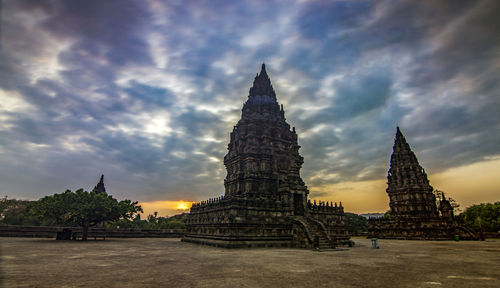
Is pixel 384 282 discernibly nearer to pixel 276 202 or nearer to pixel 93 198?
pixel 276 202

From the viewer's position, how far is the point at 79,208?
109 feet

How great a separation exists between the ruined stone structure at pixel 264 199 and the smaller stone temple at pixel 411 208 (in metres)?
23.8

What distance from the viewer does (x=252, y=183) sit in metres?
37.3

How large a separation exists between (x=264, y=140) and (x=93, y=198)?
26647 mm

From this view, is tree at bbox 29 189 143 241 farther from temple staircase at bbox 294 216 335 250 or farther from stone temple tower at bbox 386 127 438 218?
stone temple tower at bbox 386 127 438 218

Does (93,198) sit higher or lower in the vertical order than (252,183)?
lower

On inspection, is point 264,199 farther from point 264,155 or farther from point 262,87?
point 262,87

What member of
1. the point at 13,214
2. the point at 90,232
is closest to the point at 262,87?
the point at 90,232

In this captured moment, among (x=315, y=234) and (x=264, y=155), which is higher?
(x=264, y=155)

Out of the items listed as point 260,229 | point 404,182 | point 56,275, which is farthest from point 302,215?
point 404,182

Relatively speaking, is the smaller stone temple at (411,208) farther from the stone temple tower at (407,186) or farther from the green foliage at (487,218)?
the green foliage at (487,218)

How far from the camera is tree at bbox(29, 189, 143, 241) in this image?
108 ft

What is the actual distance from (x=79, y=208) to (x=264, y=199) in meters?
25.0

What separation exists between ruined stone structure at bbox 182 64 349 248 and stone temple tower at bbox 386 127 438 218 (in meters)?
30.9
